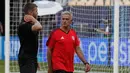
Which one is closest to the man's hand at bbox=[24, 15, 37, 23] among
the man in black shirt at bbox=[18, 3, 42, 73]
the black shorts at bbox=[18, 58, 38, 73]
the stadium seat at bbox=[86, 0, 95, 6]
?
the man in black shirt at bbox=[18, 3, 42, 73]

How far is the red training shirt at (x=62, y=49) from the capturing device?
8.44 meters

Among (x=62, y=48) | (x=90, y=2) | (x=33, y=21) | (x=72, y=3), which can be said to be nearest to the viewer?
(x=33, y=21)

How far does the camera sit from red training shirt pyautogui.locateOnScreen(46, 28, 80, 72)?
8438 mm

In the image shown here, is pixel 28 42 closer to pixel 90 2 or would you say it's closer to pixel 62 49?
pixel 62 49

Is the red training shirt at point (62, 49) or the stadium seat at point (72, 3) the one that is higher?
the stadium seat at point (72, 3)

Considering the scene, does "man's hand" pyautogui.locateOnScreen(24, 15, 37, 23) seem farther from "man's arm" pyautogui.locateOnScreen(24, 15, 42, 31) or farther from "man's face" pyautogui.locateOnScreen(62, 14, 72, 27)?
"man's face" pyautogui.locateOnScreen(62, 14, 72, 27)

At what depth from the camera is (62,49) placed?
8430 mm

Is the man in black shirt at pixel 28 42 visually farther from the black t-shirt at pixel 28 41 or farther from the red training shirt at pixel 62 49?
the red training shirt at pixel 62 49

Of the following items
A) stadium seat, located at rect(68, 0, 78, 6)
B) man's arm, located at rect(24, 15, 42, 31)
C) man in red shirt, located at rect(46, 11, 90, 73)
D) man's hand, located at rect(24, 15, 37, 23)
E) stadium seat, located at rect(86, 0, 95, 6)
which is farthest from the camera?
stadium seat, located at rect(68, 0, 78, 6)

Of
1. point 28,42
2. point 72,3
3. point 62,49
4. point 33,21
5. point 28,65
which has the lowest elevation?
point 28,65

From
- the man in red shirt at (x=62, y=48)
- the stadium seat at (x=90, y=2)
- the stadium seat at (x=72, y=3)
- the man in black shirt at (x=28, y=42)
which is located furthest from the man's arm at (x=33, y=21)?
the stadium seat at (x=72, y=3)

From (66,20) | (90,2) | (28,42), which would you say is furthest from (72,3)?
(28,42)

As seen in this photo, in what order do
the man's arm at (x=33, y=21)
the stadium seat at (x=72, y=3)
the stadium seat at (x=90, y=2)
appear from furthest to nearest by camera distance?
the stadium seat at (x=72, y=3) < the stadium seat at (x=90, y=2) < the man's arm at (x=33, y=21)

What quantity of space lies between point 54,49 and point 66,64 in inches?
12.3
